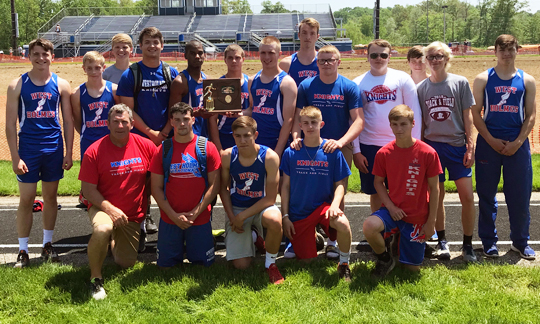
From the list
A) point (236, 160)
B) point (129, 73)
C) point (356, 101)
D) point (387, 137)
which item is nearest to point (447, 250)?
point (387, 137)

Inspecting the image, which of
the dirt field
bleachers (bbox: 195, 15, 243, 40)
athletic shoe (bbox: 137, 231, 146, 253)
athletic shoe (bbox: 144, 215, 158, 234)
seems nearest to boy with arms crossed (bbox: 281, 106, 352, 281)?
athletic shoe (bbox: 137, 231, 146, 253)

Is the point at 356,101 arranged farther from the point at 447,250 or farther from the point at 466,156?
the point at 447,250

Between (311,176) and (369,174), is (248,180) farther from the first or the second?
(369,174)

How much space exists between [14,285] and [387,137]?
4334 millimetres

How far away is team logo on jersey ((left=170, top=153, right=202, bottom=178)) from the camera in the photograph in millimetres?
5273

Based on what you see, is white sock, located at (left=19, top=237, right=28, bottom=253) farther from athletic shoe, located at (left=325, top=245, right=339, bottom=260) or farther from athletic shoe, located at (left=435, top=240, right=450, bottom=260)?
athletic shoe, located at (left=435, top=240, right=450, bottom=260)

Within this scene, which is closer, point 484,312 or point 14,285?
point 484,312

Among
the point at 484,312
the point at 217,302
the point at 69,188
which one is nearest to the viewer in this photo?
the point at 484,312

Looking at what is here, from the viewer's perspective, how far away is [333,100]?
5.75 m

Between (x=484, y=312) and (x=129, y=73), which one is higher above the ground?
(x=129, y=73)

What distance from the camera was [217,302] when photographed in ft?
15.2

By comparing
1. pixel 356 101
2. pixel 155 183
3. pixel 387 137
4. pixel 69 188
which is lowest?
pixel 69 188

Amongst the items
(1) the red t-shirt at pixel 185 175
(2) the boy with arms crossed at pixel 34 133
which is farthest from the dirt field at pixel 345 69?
(1) the red t-shirt at pixel 185 175

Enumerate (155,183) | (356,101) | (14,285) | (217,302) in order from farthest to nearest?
(356,101) → (155,183) → (14,285) → (217,302)
